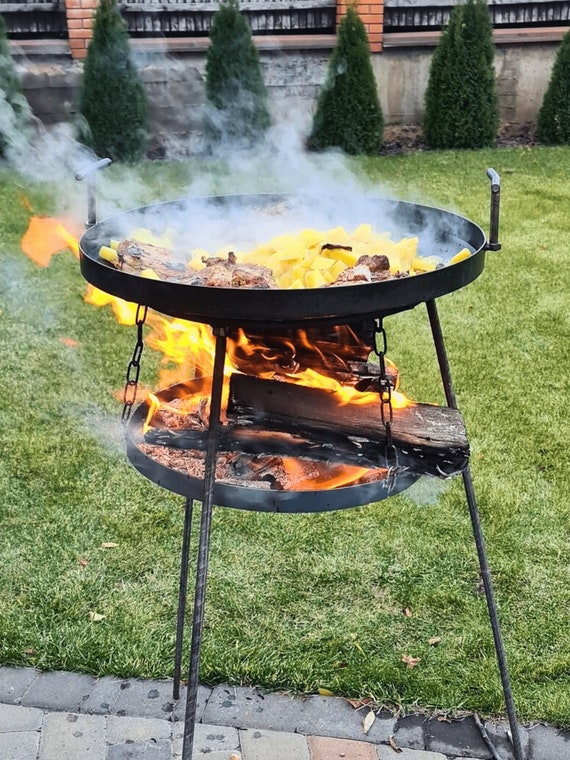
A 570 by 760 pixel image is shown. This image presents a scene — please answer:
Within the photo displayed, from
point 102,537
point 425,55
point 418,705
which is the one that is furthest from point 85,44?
point 418,705

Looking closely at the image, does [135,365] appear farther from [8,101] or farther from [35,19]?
[35,19]

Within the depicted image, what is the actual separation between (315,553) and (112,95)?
7.45 meters

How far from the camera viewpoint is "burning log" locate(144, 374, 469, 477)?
2.25m

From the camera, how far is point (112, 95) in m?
9.45

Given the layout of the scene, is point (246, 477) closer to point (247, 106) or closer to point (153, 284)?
point (153, 284)

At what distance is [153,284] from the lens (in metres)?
1.93

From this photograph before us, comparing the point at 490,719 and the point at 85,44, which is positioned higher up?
the point at 85,44

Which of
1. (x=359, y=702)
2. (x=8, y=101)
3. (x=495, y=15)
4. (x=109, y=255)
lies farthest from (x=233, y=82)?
(x=359, y=702)

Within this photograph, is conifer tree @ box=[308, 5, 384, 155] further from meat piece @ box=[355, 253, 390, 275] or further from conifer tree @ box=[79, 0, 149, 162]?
meat piece @ box=[355, 253, 390, 275]

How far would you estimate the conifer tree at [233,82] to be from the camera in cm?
959

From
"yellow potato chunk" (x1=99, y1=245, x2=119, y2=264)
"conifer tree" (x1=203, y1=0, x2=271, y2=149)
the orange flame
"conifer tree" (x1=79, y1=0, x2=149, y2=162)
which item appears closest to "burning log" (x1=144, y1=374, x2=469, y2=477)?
"yellow potato chunk" (x1=99, y1=245, x2=119, y2=264)

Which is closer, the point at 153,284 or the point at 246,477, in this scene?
the point at 153,284

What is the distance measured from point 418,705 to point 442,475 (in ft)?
3.39

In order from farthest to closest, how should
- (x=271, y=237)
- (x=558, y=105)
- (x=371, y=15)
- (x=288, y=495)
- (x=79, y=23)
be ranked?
(x=371, y=15) → (x=558, y=105) → (x=79, y=23) → (x=271, y=237) → (x=288, y=495)
